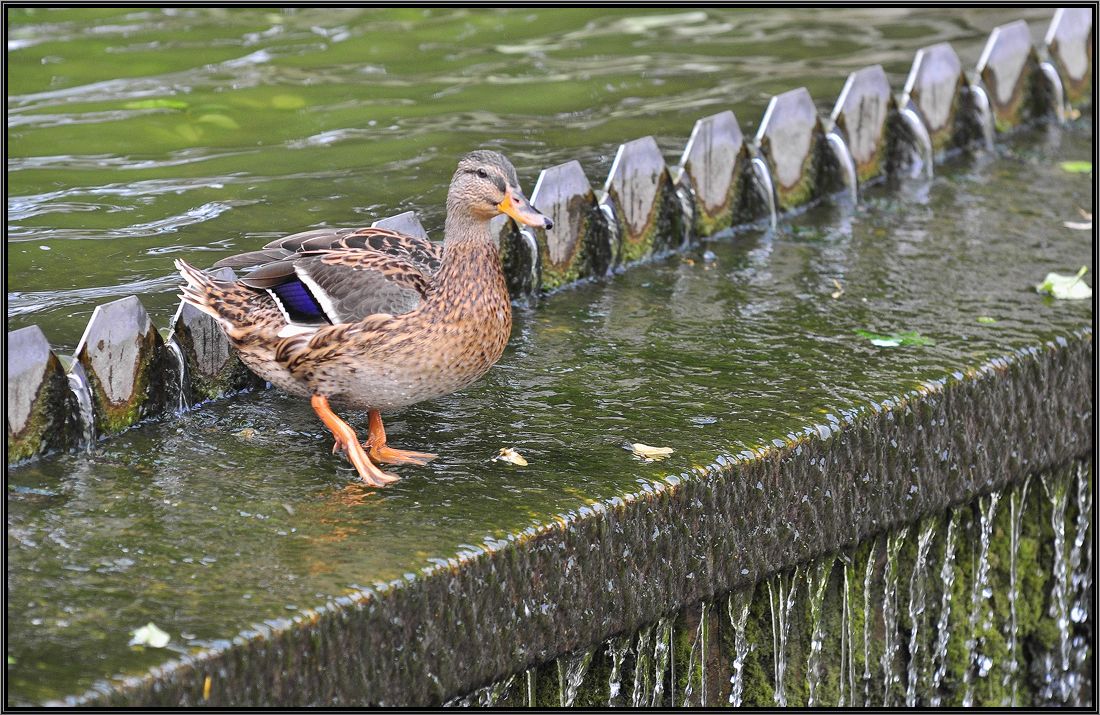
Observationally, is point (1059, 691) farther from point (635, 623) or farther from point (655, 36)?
point (655, 36)

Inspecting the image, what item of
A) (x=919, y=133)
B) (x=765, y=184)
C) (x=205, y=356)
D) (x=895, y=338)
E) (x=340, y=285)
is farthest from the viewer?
(x=919, y=133)

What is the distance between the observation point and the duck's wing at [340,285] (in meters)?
3.66

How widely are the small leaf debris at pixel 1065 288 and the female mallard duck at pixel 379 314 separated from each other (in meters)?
2.36

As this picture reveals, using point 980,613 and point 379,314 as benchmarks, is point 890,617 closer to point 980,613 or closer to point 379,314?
point 980,613

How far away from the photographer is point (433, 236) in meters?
5.08

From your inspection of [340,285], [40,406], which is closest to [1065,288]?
[340,285]

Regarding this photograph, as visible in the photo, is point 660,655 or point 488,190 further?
point 660,655

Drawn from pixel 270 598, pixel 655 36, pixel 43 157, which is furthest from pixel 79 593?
pixel 655 36

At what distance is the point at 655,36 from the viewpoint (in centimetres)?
829

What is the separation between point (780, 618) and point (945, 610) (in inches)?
34.6

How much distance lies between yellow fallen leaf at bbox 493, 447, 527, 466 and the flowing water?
3cm

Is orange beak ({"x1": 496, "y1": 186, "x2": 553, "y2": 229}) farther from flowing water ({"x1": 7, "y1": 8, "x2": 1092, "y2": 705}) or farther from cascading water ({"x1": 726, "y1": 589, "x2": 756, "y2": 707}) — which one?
cascading water ({"x1": 726, "y1": 589, "x2": 756, "y2": 707})

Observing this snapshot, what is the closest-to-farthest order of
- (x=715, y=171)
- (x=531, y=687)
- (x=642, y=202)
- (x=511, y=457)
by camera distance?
(x=531, y=687) → (x=511, y=457) → (x=642, y=202) → (x=715, y=171)

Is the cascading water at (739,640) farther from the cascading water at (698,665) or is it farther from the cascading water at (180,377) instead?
→ the cascading water at (180,377)
